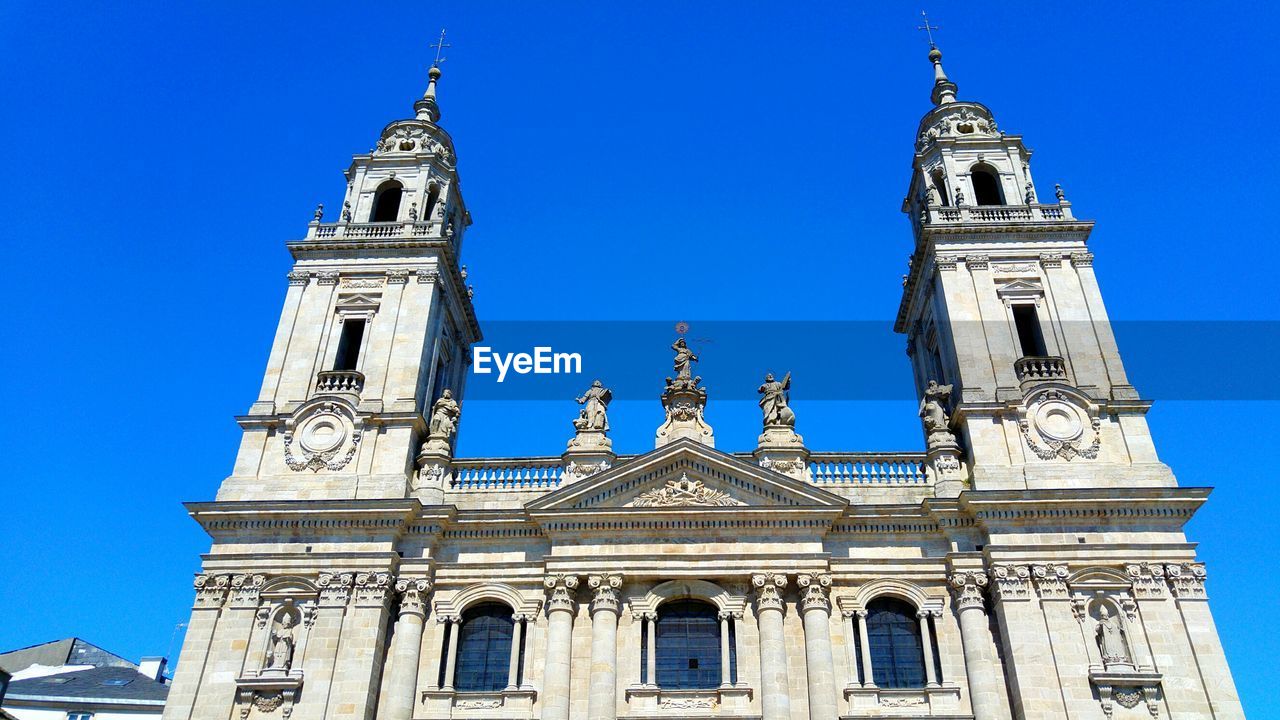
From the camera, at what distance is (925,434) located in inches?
1077

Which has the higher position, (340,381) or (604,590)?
(340,381)

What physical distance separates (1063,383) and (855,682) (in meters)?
10.2

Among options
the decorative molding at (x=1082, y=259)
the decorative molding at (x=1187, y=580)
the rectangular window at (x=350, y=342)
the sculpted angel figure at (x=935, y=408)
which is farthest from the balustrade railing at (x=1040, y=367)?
the rectangular window at (x=350, y=342)

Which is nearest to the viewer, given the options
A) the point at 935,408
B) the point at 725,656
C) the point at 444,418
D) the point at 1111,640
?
the point at 1111,640

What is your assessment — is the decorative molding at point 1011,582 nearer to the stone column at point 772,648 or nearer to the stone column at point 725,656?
the stone column at point 772,648

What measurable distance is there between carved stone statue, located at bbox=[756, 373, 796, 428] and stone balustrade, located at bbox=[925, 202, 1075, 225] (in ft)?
24.8

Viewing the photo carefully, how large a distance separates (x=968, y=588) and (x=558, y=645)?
988 cm

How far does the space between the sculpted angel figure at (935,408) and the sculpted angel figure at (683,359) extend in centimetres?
664

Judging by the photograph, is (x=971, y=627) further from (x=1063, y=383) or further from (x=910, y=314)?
(x=910, y=314)

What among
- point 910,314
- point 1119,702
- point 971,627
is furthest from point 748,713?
point 910,314

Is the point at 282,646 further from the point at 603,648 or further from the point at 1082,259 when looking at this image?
the point at 1082,259

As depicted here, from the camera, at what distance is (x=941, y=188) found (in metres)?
32.7

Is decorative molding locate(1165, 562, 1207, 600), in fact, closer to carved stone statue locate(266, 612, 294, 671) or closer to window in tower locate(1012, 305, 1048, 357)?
window in tower locate(1012, 305, 1048, 357)

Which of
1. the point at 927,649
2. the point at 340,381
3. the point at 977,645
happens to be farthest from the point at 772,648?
the point at 340,381
